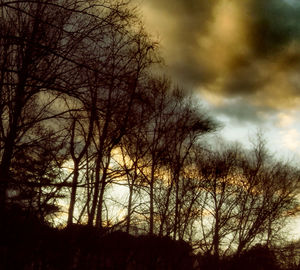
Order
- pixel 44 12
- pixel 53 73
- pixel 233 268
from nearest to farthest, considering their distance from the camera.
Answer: pixel 53 73 < pixel 44 12 < pixel 233 268

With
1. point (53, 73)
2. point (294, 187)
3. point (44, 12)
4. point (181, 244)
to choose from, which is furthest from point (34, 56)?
point (294, 187)

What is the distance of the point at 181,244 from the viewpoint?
987 centimetres

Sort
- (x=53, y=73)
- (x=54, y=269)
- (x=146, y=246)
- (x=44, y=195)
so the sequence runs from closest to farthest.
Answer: (x=44, y=195) → (x=53, y=73) → (x=54, y=269) → (x=146, y=246)

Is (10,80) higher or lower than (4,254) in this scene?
higher

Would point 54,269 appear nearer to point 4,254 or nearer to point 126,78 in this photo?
point 4,254

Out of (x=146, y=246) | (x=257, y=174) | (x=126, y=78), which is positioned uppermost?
(x=257, y=174)

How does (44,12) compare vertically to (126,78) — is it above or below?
above

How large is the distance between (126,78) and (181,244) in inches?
241

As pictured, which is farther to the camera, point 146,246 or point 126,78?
point 146,246

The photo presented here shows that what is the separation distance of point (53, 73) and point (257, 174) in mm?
22230

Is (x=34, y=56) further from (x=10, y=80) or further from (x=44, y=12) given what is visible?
(x=44, y=12)

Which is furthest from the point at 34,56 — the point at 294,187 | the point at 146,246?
the point at 294,187

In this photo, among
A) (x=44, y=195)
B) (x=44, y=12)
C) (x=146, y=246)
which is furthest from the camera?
(x=146, y=246)

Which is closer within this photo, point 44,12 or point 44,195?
point 44,195
